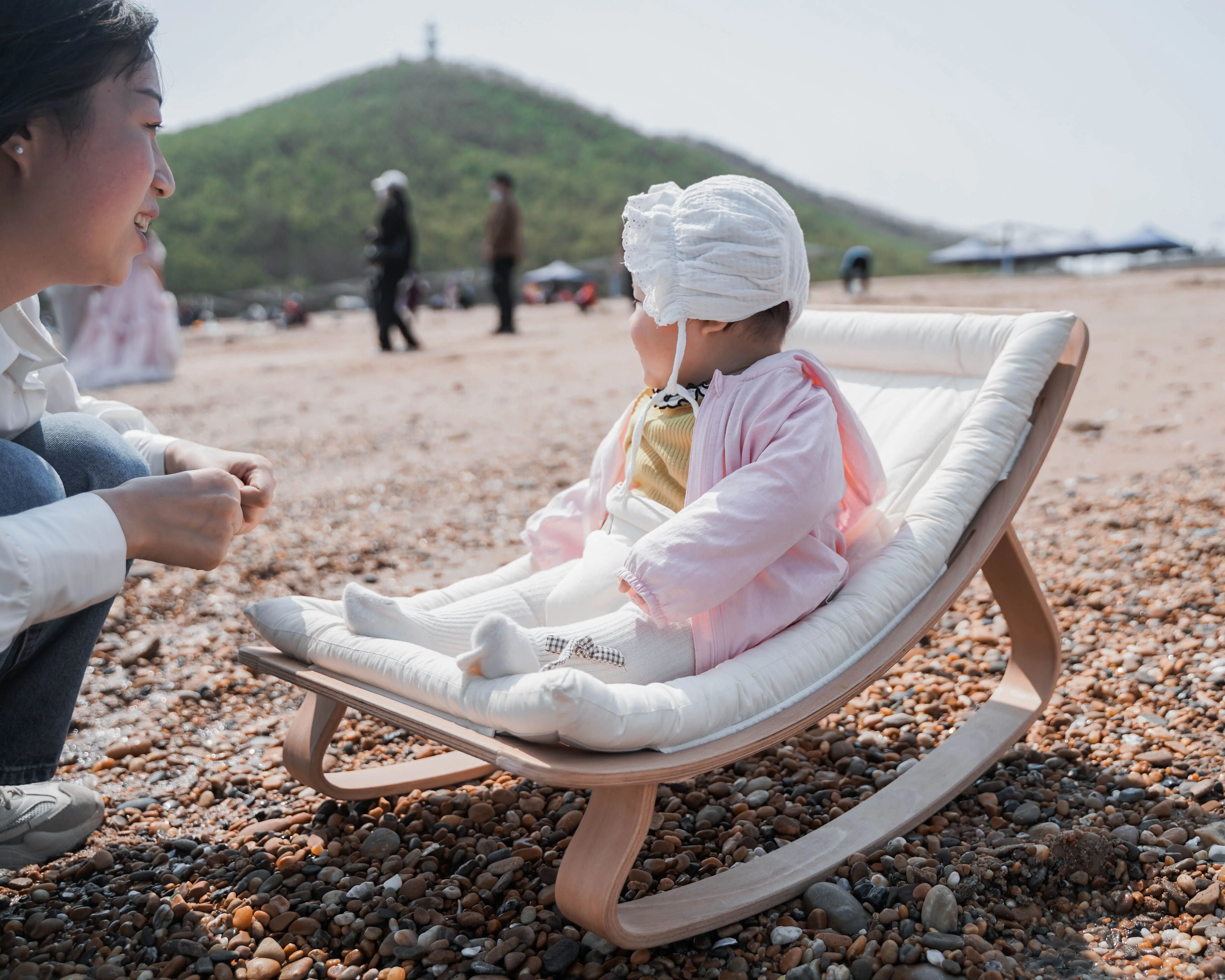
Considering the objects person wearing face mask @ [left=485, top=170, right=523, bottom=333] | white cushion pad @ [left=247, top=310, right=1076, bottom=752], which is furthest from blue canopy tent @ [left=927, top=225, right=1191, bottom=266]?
white cushion pad @ [left=247, top=310, right=1076, bottom=752]

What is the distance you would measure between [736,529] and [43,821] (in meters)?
1.61

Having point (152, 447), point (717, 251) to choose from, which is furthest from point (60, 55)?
point (717, 251)

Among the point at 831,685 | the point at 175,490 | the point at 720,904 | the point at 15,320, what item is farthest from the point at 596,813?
the point at 15,320

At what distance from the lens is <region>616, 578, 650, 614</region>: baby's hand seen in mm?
1935

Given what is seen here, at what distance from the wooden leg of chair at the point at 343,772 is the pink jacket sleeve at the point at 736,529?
629 millimetres

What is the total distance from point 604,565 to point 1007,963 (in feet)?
3.41

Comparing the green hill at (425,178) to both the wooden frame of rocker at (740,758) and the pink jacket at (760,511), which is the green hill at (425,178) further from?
the pink jacket at (760,511)

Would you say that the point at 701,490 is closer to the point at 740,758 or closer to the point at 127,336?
the point at 740,758

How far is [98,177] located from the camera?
Answer: 1816 mm

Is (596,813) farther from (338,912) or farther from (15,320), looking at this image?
(15,320)

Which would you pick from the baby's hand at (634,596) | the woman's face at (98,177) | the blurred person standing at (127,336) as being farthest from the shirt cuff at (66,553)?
the blurred person standing at (127,336)

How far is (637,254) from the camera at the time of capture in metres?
2.24

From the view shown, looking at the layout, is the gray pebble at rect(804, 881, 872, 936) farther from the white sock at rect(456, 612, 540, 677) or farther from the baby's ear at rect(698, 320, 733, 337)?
the baby's ear at rect(698, 320, 733, 337)

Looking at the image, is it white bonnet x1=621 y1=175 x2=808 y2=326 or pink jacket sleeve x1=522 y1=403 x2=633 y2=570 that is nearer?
white bonnet x1=621 y1=175 x2=808 y2=326
